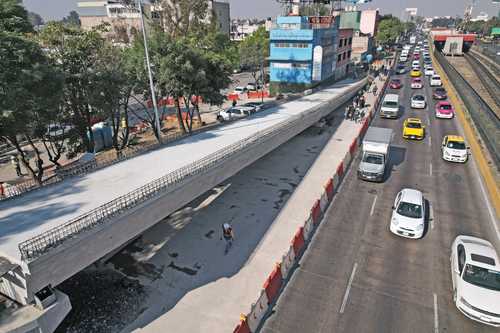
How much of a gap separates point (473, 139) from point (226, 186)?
79.0 ft

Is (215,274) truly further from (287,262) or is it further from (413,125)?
(413,125)

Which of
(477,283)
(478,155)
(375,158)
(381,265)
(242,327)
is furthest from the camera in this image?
(478,155)

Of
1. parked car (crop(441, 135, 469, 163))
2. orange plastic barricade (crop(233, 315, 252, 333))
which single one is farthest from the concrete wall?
parked car (crop(441, 135, 469, 163))

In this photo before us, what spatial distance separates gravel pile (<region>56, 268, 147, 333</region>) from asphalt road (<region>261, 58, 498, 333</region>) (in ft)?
17.9

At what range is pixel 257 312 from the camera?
443 inches

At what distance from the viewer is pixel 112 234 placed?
1127cm

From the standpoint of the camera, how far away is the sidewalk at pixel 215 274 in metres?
11.6

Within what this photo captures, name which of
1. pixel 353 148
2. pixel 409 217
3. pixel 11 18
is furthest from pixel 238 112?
pixel 409 217

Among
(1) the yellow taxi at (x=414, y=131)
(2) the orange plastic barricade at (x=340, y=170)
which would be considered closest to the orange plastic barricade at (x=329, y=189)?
(2) the orange plastic barricade at (x=340, y=170)

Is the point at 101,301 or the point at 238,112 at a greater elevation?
the point at 238,112

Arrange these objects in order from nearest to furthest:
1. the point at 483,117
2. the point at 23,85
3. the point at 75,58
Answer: the point at 23,85, the point at 75,58, the point at 483,117

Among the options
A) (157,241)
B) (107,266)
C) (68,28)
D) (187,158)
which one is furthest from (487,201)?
(68,28)

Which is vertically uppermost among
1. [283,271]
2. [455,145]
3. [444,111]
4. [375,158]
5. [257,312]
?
[444,111]

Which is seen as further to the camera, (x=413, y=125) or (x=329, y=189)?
(x=413, y=125)
